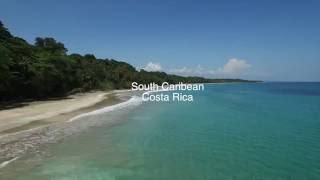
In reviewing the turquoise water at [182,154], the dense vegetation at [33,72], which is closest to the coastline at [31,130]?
the turquoise water at [182,154]

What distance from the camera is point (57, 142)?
63.9 ft

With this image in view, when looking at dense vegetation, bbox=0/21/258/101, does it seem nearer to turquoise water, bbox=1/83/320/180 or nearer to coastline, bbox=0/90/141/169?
coastline, bbox=0/90/141/169

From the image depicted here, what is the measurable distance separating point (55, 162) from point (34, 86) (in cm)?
3172

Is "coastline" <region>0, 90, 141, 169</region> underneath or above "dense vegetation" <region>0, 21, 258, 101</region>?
underneath

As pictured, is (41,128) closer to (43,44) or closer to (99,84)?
(43,44)

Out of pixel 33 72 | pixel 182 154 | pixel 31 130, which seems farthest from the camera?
pixel 33 72

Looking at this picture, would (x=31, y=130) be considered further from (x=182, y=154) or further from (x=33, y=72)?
(x=33, y=72)

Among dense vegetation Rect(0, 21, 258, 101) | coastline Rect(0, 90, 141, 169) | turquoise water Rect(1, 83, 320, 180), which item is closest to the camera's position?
turquoise water Rect(1, 83, 320, 180)

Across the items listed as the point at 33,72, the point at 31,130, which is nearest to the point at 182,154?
the point at 31,130

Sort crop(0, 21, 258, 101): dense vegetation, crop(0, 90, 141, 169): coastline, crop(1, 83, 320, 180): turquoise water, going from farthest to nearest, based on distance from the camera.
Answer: crop(0, 21, 258, 101): dense vegetation < crop(0, 90, 141, 169): coastline < crop(1, 83, 320, 180): turquoise water

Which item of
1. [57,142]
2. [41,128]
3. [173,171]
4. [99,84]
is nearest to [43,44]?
[99,84]

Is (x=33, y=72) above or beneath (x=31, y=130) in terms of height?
above

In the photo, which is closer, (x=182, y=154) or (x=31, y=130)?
(x=182, y=154)

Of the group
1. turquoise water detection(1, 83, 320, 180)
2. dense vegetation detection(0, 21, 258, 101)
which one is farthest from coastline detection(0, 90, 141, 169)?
dense vegetation detection(0, 21, 258, 101)
